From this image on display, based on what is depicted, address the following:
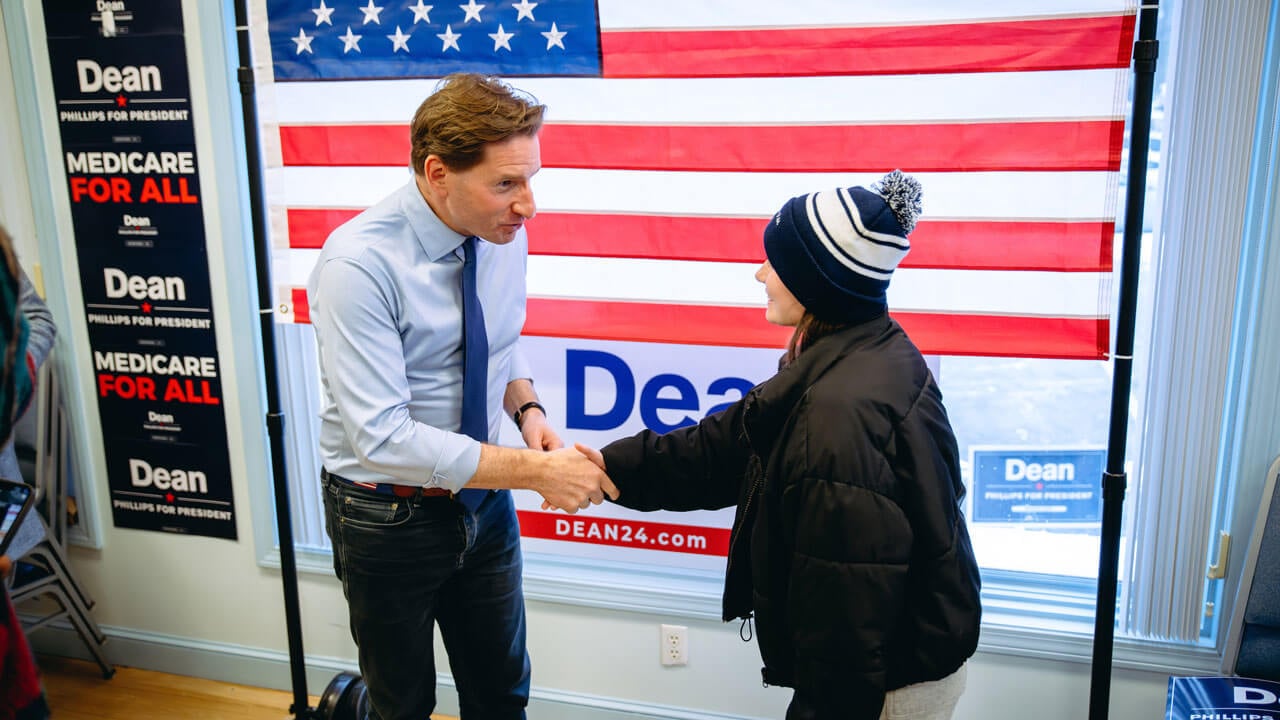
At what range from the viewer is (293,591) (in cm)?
238

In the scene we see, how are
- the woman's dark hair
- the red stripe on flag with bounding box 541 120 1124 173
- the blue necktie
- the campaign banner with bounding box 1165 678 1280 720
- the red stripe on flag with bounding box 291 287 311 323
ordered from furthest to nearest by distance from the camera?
the red stripe on flag with bounding box 291 287 311 323 < the red stripe on flag with bounding box 541 120 1124 173 < the campaign banner with bounding box 1165 678 1280 720 < the blue necktie < the woman's dark hair

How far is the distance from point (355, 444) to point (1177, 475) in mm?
1817

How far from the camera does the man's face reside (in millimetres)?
1550

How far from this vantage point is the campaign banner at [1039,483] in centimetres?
220

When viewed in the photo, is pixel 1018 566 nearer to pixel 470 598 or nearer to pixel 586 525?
pixel 586 525

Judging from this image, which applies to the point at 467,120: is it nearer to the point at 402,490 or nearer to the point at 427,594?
the point at 402,490

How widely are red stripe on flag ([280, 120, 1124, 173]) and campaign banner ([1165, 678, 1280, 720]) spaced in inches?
45.1

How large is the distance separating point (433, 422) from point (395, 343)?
202 millimetres

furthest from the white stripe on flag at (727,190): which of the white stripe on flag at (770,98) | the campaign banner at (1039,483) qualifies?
the campaign banner at (1039,483)

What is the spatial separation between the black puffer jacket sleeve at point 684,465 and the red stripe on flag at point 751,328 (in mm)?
486

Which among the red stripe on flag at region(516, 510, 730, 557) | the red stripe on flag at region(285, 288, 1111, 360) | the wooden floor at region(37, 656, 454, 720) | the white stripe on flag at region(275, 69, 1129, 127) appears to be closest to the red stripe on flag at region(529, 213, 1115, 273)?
the red stripe on flag at region(285, 288, 1111, 360)

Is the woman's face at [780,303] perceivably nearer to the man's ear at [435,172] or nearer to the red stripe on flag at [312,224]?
the man's ear at [435,172]

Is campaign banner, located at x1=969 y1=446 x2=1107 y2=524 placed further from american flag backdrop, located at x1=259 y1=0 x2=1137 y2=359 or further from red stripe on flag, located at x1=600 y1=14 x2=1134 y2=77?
red stripe on flag, located at x1=600 y1=14 x2=1134 y2=77

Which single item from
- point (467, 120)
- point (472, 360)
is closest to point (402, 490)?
point (472, 360)
